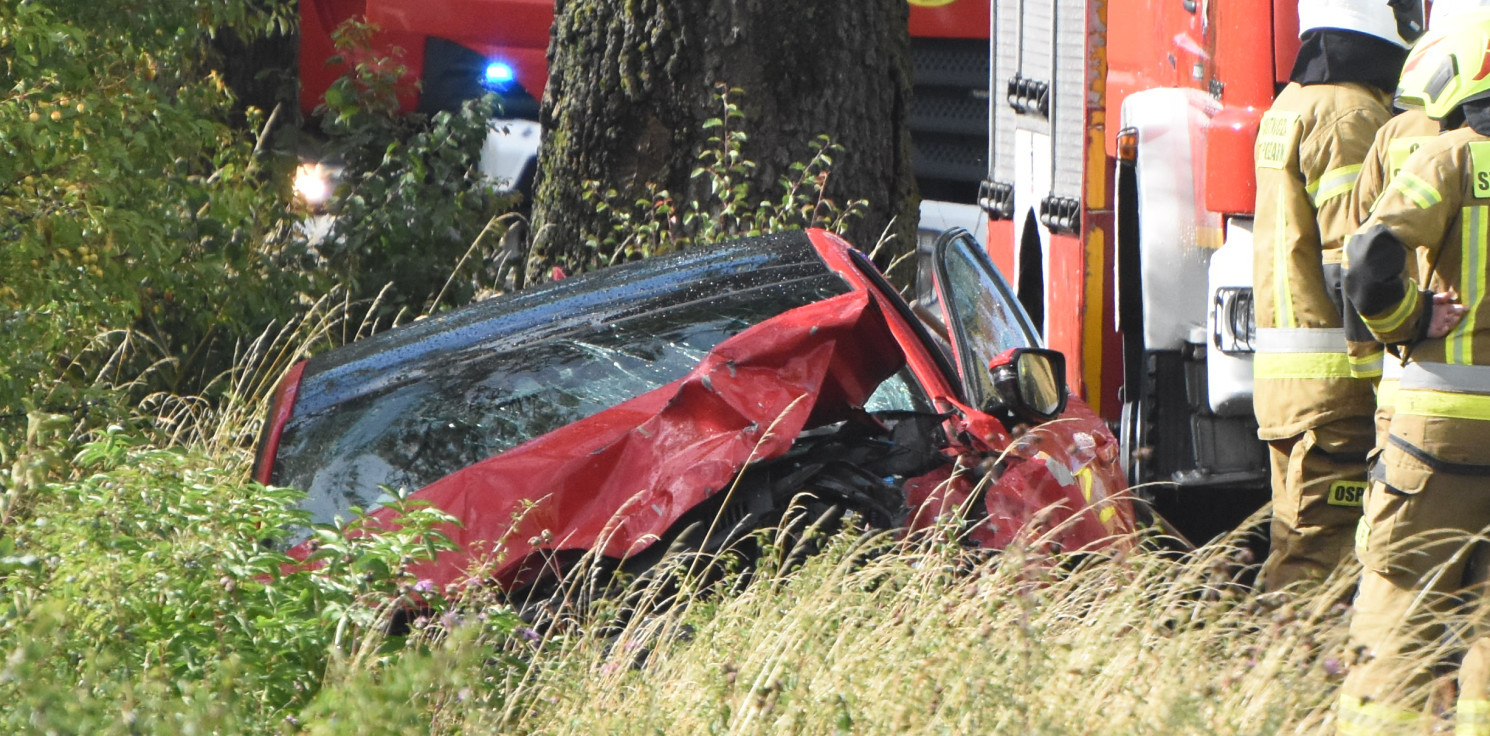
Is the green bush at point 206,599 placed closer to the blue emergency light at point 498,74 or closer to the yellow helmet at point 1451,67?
the yellow helmet at point 1451,67

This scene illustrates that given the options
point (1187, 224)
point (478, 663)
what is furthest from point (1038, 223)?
point (478, 663)

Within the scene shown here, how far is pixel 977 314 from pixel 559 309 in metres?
1.01

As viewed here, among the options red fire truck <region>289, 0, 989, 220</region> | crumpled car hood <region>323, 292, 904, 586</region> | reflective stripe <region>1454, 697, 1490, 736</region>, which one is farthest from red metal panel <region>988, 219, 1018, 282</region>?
reflective stripe <region>1454, 697, 1490, 736</region>

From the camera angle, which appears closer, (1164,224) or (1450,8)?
(1450,8)

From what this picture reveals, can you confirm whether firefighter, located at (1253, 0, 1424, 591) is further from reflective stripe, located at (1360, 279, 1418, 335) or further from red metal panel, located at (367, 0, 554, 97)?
red metal panel, located at (367, 0, 554, 97)

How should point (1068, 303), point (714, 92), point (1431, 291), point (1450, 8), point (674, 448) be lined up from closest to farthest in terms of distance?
point (674, 448) < point (1431, 291) < point (1450, 8) < point (714, 92) < point (1068, 303)

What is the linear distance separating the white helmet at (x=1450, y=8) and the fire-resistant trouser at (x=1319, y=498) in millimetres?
1042

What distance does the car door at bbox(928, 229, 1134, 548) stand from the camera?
3.16 m

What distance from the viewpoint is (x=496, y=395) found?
3414mm

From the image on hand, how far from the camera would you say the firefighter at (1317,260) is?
423 centimetres

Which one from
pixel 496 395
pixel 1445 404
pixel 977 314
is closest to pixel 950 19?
pixel 977 314

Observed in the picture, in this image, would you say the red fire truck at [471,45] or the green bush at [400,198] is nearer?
the green bush at [400,198]

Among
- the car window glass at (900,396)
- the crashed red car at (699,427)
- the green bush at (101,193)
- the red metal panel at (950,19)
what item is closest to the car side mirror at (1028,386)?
the crashed red car at (699,427)

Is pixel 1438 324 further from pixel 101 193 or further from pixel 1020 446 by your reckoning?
pixel 101 193
